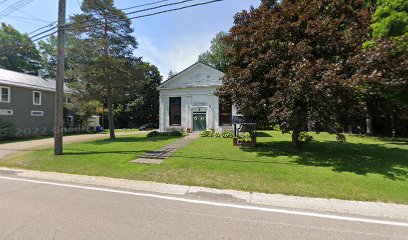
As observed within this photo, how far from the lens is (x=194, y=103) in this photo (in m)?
23.6

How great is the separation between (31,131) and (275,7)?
26.4 metres

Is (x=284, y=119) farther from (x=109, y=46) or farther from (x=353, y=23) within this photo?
(x=109, y=46)

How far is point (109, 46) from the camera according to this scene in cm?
1892

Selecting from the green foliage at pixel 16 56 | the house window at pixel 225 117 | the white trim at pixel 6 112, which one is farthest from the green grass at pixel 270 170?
the green foliage at pixel 16 56

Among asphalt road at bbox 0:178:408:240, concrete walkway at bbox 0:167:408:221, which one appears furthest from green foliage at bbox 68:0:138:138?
asphalt road at bbox 0:178:408:240

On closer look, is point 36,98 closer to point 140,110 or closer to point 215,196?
point 140,110

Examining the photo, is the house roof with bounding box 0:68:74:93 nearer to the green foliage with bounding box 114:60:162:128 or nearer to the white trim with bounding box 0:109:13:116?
the white trim with bounding box 0:109:13:116

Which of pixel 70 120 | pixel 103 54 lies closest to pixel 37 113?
pixel 70 120

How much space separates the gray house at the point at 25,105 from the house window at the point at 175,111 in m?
10.1

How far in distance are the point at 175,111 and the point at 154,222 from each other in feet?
66.8

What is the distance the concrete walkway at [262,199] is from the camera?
480cm

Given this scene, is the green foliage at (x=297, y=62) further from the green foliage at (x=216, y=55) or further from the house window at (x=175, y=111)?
the green foliage at (x=216, y=55)

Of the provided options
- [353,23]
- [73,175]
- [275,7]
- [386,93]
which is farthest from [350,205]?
[275,7]

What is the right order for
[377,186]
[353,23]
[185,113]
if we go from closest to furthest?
[377,186] < [353,23] < [185,113]
